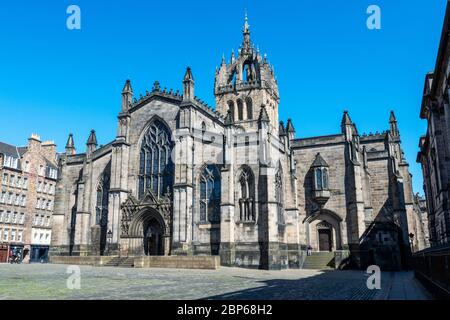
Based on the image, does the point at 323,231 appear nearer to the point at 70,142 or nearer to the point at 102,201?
the point at 102,201

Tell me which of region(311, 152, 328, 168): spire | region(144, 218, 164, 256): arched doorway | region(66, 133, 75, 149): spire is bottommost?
region(144, 218, 164, 256): arched doorway

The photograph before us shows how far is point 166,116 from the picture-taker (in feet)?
126

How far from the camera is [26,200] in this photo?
178 ft

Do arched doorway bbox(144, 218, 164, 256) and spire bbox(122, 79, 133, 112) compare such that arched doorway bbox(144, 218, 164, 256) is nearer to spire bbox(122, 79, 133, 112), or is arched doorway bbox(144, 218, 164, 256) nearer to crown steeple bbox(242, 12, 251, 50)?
spire bbox(122, 79, 133, 112)

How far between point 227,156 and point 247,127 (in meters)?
18.8

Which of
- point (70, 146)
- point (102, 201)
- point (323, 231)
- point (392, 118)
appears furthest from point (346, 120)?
point (70, 146)

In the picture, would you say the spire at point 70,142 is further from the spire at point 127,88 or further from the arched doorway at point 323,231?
the arched doorway at point 323,231

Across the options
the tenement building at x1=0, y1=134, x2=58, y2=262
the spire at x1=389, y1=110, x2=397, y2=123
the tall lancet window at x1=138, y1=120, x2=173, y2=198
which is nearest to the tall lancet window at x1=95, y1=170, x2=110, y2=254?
the tall lancet window at x1=138, y1=120, x2=173, y2=198

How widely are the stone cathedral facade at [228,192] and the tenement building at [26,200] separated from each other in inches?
487

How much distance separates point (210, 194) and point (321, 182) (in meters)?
10.9

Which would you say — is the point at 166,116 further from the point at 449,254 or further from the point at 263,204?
the point at 449,254

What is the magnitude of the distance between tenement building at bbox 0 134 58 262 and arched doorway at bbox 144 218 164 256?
920 inches

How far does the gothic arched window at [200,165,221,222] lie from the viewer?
34438mm

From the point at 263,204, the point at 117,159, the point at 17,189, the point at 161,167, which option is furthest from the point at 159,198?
the point at 17,189
